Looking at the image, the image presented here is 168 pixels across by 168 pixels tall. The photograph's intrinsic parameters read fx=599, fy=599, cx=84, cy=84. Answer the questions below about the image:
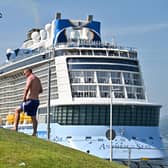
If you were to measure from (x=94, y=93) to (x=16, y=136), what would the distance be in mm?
38700

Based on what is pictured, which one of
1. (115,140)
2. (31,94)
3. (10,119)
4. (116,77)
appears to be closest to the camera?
(31,94)

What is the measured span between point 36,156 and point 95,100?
41.0 m

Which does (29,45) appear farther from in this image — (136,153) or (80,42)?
(136,153)

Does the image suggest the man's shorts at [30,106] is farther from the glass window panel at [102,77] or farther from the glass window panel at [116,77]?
the glass window panel at [116,77]

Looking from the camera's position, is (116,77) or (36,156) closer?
(36,156)

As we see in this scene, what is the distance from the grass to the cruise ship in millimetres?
33083

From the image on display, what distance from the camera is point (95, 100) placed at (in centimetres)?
5259

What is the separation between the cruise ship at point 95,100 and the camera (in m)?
49.7

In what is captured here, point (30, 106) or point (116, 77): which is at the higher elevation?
point (116, 77)

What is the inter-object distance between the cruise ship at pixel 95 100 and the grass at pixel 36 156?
33.1 m

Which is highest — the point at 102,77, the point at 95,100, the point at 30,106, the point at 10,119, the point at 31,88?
the point at 102,77

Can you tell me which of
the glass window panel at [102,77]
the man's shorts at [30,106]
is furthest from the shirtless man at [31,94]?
the glass window panel at [102,77]

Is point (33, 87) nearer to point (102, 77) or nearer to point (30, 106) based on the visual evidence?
point (30, 106)

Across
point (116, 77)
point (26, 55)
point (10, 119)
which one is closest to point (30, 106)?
point (116, 77)
